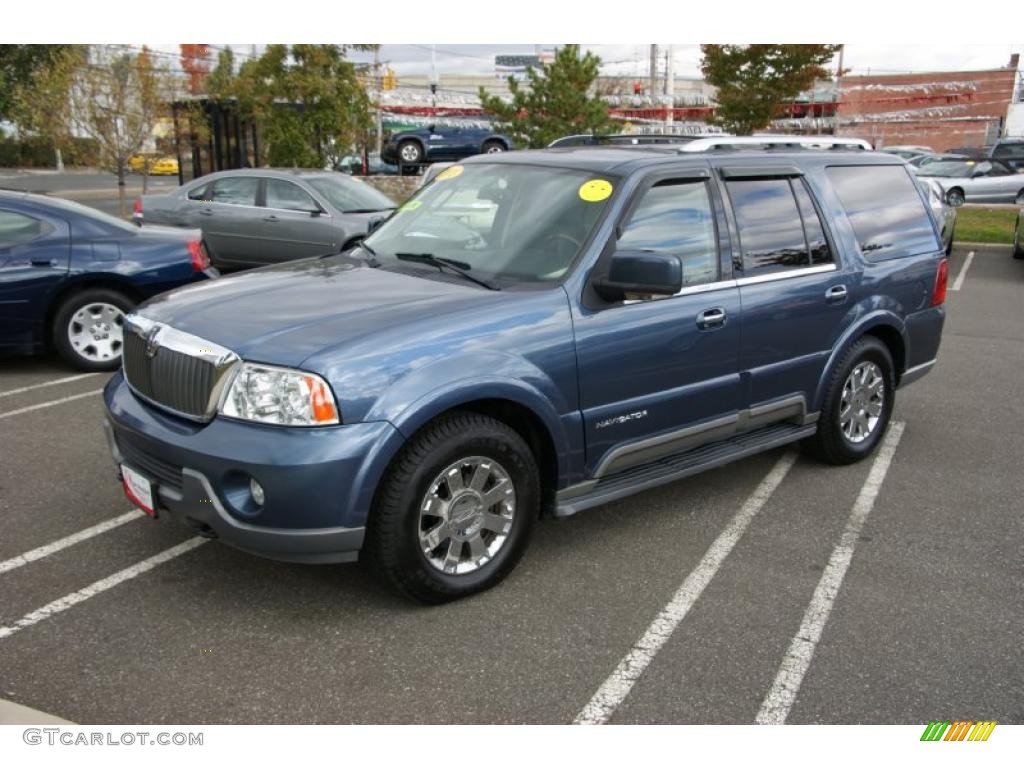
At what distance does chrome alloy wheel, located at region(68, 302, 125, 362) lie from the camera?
7.56 metres

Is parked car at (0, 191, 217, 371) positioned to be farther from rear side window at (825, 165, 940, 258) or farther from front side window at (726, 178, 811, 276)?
rear side window at (825, 165, 940, 258)

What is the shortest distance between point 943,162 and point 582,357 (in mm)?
23188

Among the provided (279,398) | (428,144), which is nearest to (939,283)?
(279,398)

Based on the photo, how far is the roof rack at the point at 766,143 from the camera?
195 inches

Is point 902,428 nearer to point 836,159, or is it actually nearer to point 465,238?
point 836,159

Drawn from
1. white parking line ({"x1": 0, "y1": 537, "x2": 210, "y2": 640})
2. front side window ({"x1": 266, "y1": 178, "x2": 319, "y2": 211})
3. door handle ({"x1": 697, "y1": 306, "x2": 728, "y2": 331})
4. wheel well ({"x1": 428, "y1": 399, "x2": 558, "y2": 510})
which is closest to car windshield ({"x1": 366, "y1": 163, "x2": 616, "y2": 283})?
wheel well ({"x1": 428, "y1": 399, "x2": 558, "y2": 510})

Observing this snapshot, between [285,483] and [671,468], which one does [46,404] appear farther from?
[671,468]

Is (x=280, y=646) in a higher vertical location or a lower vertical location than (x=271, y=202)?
lower

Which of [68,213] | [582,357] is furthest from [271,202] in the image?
[582,357]

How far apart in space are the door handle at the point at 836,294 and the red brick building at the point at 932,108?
54.7 m

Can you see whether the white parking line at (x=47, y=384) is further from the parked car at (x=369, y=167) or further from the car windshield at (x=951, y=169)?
the parked car at (x=369, y=167)

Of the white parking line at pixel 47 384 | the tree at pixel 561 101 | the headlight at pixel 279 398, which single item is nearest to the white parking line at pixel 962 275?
the tree at pixel 561 101

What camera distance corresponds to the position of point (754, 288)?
188 inches
